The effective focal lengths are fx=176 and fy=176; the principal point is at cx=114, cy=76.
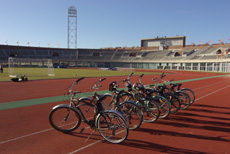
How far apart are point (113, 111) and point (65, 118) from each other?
1.88m

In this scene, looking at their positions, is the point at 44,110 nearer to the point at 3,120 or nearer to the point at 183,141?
the point at 3,120

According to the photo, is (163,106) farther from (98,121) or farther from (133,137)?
(98,121)

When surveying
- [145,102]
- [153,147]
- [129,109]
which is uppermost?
[145,102]

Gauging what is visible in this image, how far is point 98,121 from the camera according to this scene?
5074 millimetres

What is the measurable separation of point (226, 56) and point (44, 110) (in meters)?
51.5

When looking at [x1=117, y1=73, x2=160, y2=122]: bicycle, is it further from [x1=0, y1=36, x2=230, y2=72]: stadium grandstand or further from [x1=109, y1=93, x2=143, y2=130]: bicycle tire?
[x1=0, y1=36, x2=230, y2=72]: stadium grandstand

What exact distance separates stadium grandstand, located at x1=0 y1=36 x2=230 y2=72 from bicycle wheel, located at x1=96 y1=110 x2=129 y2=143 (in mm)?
49553

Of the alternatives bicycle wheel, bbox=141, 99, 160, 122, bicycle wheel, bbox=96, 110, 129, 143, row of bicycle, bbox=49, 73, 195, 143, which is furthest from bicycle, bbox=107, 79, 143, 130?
bicycle wheel, bbox=96, 110, 129, 143

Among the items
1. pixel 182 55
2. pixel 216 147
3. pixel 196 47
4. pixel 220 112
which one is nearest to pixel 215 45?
pixel 196 47

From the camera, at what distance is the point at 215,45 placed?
57.4 meters

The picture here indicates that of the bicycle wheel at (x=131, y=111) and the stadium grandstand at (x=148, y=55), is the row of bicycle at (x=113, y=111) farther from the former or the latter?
the stadium grandstand at (x=148, y=55)

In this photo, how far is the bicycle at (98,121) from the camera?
16.3 ft

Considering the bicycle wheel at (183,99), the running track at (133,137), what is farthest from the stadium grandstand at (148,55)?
the running track at (133,137)

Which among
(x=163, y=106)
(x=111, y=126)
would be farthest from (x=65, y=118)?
(x=163, y=106)
